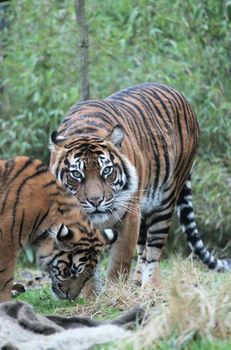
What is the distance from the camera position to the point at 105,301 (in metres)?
6.40

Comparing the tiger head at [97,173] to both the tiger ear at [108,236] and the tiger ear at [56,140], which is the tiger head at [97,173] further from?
the tiger ear at [108,236]

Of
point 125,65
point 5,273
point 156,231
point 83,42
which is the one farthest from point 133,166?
point 125,65

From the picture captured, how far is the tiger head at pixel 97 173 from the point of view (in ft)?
22.5

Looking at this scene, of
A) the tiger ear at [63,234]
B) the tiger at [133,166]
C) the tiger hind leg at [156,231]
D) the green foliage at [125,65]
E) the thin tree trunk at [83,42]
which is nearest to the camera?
the tiger ear at [63,234]

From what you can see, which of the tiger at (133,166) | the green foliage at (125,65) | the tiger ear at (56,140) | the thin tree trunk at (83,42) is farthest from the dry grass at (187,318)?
the green foliage at (125,65)

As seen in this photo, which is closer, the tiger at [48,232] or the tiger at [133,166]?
the tiger at [48,232]

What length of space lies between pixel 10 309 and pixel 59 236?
3.12 feet

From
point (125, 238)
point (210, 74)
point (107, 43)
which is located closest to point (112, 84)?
point (107, 43)

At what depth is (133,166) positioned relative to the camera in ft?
24.2

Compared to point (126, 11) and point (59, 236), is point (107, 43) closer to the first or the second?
point (126, 11)

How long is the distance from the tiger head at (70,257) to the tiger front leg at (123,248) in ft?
2.42

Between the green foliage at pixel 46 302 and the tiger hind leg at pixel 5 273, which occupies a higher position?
the tiger hind leg at pixel 5 273

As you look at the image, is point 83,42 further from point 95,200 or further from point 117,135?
point 95,200

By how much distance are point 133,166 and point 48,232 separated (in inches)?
50.4
